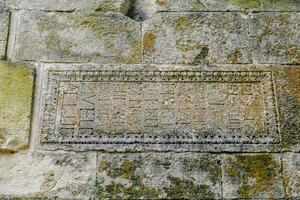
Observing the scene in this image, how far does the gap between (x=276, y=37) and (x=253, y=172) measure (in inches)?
30.0

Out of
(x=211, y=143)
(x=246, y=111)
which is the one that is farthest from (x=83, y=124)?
(x=246, y=111)

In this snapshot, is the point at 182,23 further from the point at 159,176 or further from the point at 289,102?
the point at 159,176

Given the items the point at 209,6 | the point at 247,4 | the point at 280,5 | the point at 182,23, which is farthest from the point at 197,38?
the point at 280,5

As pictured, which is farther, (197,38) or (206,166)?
(197,38)

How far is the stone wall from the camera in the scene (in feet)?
8.55

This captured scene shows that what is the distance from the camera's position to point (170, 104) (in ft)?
9.13

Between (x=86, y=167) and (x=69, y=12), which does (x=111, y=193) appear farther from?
(x=69, y=12)

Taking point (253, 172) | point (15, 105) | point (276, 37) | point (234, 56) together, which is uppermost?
point (276, 37)

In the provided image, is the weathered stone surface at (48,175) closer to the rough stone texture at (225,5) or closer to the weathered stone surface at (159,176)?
the weathered stone surface at (159,176)

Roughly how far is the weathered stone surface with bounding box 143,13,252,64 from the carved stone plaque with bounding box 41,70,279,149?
0.30 ft

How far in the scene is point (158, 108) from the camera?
277cm

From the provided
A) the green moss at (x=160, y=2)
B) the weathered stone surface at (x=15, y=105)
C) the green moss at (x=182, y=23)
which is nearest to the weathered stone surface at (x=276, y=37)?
the green moss at (x=182, y=23)

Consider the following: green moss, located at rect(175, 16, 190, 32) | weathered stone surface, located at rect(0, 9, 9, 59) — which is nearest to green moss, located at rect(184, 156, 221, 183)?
green moss, located at rect(175, 16, 190, 32)

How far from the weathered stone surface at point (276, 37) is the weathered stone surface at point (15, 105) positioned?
1.14 meters
